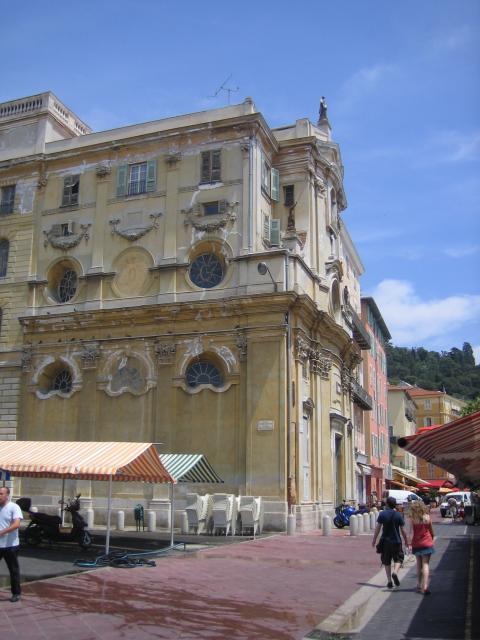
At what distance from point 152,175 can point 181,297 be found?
20.6 ft

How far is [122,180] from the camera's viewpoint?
106 ft

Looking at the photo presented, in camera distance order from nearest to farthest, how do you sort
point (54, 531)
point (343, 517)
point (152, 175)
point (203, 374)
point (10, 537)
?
1. point (10, 537)
2. point (54, 531)
3. point (343, 517)
4. point (203, 374)
5. point (152, 175)

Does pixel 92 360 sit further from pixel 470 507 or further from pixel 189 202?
pixel 470 507

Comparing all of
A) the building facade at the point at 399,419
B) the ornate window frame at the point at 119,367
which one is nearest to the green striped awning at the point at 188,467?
the ornate window frame at the point at 119,367

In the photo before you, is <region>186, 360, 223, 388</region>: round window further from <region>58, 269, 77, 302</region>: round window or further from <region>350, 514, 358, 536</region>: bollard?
<region>350, 514, 358, 536</region>: bollard

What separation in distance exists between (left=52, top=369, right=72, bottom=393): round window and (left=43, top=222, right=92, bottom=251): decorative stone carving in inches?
231

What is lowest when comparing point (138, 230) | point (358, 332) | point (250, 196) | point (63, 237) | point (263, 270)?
point (263, 270)

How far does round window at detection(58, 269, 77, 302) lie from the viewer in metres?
32.5

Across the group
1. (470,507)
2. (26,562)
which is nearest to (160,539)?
(26,562)

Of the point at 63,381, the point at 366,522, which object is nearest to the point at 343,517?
the point at 366,522

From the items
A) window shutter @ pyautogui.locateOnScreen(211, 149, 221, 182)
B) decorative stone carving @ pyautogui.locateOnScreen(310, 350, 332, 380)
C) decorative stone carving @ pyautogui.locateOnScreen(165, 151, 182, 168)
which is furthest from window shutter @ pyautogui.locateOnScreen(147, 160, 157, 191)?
decorative stone carving @ pyautogui.locateOnScreen(310, 350, 332, 380)

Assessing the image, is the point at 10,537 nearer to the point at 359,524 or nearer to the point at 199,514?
the point at 199,514

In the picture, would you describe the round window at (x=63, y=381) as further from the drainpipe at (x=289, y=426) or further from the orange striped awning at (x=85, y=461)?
the orange striped awning at (x=85, y=461)

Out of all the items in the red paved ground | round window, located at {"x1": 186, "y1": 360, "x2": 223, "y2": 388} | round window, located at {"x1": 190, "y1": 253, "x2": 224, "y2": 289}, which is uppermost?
round window, located at {"x1": 190, "y1": 253, "x2": 224, "y2": 289}
